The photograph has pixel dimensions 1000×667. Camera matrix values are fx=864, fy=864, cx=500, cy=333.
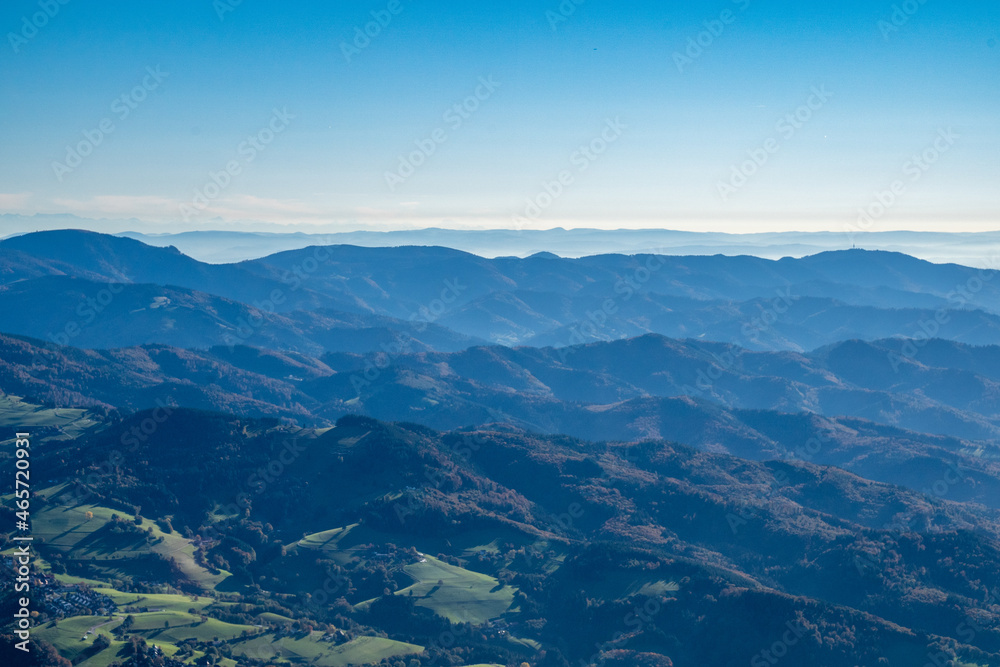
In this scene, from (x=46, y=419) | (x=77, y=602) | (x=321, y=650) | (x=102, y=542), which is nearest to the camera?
(x=321, y=650)

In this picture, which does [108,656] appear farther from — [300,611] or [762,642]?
[762,642]

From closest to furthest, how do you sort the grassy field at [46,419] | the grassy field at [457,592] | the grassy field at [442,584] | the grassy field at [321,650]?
the grassy field at [321,650] < the grassy field at [457,592] < the grassy field at [442,584] < the grassy field at [46,419]

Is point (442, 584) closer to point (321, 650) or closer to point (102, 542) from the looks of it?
point (321, 650)

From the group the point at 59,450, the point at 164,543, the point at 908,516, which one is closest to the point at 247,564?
the point at 164,543

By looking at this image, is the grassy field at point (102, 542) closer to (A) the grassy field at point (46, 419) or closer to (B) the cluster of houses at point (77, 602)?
(B) the cluster of houses at point (77, 602)

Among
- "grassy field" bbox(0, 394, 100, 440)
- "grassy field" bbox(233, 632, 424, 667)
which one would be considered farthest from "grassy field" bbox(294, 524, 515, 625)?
"grassy field" bbox(0, 394, 100, 440)

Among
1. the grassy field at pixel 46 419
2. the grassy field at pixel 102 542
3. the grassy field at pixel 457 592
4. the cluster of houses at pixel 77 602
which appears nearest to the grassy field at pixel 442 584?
the grassy field at pixel 457 592

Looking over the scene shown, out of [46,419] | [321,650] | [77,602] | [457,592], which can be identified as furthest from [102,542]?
[46,419]

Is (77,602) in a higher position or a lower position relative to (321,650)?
higher
